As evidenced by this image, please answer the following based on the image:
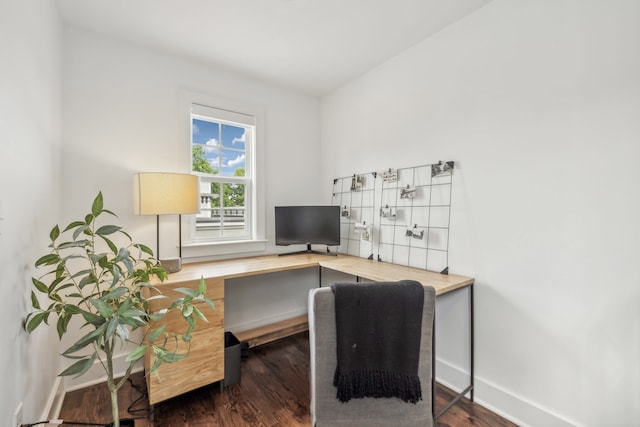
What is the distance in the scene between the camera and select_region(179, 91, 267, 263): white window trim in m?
2.48

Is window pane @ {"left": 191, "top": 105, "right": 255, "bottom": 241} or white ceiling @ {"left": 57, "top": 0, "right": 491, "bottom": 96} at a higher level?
white ceiling @ {"left": 57, "top": 0, "right": 491, "bottom": 96}

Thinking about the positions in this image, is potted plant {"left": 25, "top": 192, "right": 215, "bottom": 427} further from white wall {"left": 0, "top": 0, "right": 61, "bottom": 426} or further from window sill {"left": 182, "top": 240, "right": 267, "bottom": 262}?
window sill {"left": 182, "top": 240, "right": 267, "bottom": 262}

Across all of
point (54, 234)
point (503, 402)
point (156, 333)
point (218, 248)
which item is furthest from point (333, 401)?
point (218, 248)

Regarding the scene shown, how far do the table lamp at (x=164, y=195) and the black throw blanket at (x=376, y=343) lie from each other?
1.33 metres

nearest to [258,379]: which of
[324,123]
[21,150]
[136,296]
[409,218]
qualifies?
[136,296]

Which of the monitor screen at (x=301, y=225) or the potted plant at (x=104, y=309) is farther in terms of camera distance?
the monitor screen at (x=301, y=225)

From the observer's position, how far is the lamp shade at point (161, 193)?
1941mm

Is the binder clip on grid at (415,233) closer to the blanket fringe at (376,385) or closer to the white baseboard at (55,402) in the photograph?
the blanket fringe at (376,385)

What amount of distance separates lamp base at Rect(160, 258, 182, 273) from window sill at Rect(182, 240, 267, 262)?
0.39 meters

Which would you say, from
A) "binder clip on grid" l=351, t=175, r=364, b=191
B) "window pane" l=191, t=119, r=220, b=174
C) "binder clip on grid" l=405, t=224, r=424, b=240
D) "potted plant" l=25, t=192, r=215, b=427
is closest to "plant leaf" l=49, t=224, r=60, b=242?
"potted plant" l=25, t=192, r=215, b=427

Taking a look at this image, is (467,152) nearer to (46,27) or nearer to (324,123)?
(324,123)

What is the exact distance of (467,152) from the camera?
201 centimetres

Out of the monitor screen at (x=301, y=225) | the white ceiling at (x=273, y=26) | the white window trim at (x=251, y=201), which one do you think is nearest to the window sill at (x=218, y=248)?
the white window trim at (x=251, y=201)

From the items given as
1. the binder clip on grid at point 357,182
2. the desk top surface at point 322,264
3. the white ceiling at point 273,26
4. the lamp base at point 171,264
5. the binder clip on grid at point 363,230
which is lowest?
the desk top surface at point 322,264
